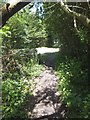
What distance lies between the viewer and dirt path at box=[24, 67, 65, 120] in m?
7.76

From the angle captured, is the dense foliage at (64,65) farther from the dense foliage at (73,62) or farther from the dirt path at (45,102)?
the dirt path at (45,102)

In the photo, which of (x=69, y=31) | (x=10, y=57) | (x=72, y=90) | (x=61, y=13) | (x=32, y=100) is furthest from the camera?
(x=69, y=31)

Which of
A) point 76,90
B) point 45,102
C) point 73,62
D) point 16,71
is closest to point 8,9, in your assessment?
point 76,90

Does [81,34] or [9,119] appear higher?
[81,34]

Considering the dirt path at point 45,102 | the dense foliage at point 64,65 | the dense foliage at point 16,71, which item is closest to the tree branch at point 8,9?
the dense foliage at point 16,71

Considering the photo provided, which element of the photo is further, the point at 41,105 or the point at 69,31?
the point at 69,31

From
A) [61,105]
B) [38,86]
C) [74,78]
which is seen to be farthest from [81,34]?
[38,86]

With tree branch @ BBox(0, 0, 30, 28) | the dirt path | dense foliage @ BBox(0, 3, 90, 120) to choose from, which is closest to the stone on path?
the dirt path

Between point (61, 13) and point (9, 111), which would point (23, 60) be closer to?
point (61, 13)

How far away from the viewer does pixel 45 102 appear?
28.7 feet

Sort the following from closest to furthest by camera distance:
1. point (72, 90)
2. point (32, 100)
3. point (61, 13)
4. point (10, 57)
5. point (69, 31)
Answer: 1. point (72, 90)
2. point (32, 100)
3. point (10, 57)
4. point (61, 13)
5. point (69, 31)

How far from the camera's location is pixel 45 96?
9312 mm

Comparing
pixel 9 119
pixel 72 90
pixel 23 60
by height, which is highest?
pixel 23 60

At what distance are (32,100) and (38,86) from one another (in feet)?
5.53
